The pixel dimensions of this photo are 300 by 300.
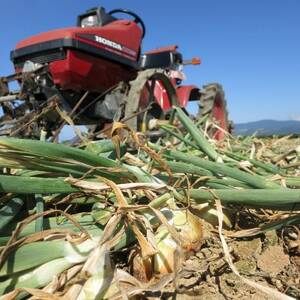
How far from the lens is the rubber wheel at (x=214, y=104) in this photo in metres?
5.22

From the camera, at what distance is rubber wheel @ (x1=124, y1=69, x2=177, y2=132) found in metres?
3.87

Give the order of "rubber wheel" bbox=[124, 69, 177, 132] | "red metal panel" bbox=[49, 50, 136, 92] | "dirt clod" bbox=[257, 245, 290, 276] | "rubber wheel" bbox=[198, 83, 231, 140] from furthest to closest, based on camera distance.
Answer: "rubber wheel" bbox=[198, 83, 231, 140] → "red metal panel" bbox=[49, 50, 136, 92] → "rubber wheel" bbox=[124, 69, 177, 132] → "dirt clod" bbox=[257, 245, 290, 276]

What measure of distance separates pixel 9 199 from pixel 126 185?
31 centimetres

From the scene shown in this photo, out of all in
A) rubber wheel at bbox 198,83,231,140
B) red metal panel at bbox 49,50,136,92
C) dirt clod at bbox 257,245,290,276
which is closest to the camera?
dirt clod at bbox 257,245,290,276

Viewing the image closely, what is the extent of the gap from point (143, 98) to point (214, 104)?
1601 millimetres

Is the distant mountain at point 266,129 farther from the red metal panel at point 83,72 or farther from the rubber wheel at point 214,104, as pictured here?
the red metal panel at point 83,72

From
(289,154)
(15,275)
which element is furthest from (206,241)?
(289,154)

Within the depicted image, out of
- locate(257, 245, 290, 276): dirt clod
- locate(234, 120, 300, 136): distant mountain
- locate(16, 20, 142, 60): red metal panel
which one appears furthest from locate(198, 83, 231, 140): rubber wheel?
locate(257, 245, 290, 276): dirt clod

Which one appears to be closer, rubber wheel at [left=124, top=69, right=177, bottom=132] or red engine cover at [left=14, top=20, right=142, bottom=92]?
rubber wheel at [left=124, top=69, right=177, bottom=132]

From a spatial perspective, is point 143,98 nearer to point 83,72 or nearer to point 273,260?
point 83,72

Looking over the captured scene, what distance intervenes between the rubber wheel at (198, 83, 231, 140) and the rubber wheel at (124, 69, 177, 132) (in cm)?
47

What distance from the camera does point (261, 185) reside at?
136 cm

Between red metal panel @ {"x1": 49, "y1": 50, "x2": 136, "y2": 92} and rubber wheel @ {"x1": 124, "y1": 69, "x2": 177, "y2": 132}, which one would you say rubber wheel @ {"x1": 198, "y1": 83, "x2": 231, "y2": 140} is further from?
red metal panel @ {"x1": 49, "y1": 50, "x2": 136, "y2": 92}

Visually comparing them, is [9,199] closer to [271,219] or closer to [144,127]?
[271,219]
